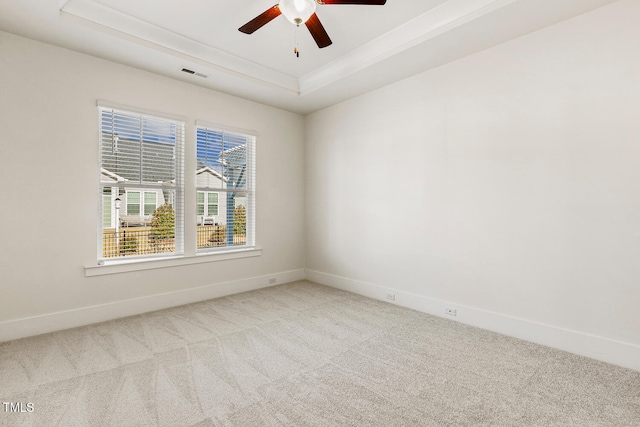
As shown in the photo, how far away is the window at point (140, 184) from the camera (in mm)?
3354

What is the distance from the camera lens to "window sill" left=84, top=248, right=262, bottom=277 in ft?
10.6

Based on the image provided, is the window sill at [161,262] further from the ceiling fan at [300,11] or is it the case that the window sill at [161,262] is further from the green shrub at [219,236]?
the ceiling fan at [300,11]

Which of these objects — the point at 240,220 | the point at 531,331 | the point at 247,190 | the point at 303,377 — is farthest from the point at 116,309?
the point at 531,331

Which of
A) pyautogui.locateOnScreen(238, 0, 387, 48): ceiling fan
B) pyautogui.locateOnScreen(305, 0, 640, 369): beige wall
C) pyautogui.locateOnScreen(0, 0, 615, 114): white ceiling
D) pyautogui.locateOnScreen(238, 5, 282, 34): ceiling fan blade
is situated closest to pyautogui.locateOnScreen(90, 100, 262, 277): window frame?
pyautogui.locateOnScreen(0, 0, 615, 114): white ceiling

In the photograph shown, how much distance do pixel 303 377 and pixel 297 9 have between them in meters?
2.61

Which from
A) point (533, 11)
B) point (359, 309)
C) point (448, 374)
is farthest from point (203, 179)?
point (533, 11)

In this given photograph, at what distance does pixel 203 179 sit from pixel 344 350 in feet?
9.32

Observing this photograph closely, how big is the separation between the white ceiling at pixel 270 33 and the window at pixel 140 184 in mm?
690

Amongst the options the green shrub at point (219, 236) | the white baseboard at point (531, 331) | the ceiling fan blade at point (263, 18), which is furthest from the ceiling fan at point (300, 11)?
the white baseboard at point (531, 331)

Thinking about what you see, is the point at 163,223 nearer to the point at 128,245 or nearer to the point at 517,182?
the point at 128,245

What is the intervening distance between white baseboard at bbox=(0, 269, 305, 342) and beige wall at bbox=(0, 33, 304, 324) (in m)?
0.04

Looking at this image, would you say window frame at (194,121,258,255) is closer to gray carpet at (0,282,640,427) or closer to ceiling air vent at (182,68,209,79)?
ceiling air vent at (182,68,209,79)

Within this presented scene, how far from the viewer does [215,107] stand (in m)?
4.12

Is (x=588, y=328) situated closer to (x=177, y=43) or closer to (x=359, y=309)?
(x=359, y=309)
